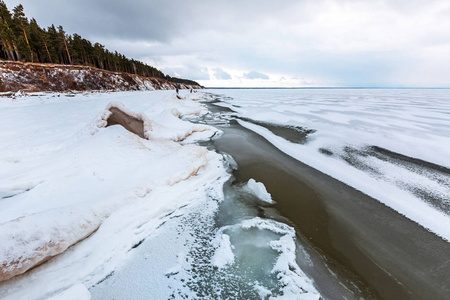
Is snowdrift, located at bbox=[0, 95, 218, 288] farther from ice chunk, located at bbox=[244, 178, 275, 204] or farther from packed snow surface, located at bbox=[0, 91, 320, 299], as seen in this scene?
ice chunk, located at bbox=[244, 178, 275, 204]

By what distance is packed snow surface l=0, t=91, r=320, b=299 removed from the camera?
Answer: 9.16 feet

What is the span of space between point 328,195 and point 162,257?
15.8 ft

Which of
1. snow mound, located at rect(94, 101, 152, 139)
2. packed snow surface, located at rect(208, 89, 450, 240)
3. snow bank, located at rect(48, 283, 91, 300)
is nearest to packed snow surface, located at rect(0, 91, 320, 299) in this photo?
snow bank, located at rect(48, 283, 91, 300)

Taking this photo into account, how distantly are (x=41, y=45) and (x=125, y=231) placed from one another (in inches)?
2455

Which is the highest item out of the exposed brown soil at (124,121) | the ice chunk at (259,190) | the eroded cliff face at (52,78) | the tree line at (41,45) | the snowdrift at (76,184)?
the tree line at (41,45)

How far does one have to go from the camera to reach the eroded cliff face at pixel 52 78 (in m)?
29.2

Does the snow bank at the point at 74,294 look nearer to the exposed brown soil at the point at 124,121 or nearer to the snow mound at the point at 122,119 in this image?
the snow mound at the point at 122,119

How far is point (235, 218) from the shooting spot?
4414mm

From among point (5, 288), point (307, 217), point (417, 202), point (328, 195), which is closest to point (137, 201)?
point (5, 288)

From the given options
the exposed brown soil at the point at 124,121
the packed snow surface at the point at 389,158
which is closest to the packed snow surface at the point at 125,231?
the exposed brown soil at the point at 124,121

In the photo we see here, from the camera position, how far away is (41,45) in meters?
42.0

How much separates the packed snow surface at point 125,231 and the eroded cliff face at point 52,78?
119ft

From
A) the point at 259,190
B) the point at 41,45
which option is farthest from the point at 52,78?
the point at 259,190

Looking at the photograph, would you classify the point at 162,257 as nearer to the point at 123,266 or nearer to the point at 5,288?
the point at 123,266
